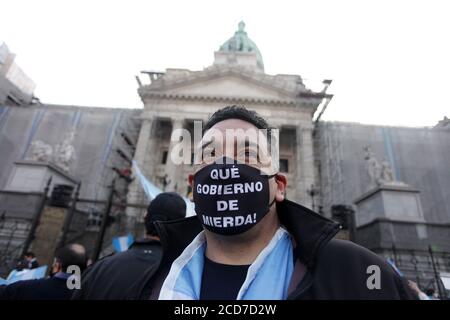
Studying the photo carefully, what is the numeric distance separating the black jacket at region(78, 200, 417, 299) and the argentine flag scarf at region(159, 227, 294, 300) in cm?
7

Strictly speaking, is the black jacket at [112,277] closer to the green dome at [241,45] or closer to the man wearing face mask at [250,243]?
the man wearing face mask at [250,243]

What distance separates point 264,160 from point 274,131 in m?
0.34

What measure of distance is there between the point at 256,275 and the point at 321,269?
0.98 feet

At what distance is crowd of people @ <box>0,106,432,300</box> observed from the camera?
115 centimetres

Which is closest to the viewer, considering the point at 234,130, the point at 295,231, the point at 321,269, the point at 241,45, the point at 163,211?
the point at 321,269

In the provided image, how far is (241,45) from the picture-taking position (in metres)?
38.0

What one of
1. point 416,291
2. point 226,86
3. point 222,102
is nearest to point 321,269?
point 416,291

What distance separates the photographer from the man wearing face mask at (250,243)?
1.15 m

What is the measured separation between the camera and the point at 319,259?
1221 millimetres

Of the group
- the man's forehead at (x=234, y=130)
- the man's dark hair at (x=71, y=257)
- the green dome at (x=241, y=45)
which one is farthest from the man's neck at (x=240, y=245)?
the green dome at (x=241, y=45)

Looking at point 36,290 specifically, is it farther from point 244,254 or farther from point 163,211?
point 244,254

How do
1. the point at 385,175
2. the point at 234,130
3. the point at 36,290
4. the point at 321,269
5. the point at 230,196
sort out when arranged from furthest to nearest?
the point at 385,175 < the point at 36,290 < the point at 234,130 < the point at 230,196 < the point at 321,269

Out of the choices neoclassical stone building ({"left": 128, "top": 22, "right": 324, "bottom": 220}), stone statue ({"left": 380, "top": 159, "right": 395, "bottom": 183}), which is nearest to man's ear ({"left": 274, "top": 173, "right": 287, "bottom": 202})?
stone statue ({"left": 380, "top": 159, "right": 395, "bottom": 183})
